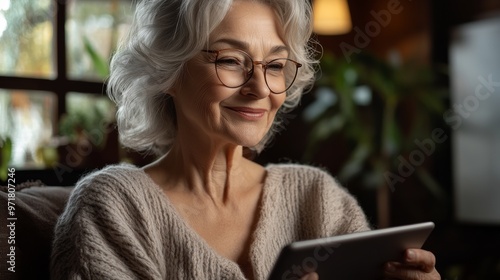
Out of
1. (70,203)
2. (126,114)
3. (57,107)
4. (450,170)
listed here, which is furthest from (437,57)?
(70,203)

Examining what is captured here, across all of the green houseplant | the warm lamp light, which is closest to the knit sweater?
the green houseplant

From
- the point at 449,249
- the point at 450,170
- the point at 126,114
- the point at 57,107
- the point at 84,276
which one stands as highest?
the point at 126,114

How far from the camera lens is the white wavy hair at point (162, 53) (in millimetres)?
1332

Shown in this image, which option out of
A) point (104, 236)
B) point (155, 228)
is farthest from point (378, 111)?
point (104, 236)

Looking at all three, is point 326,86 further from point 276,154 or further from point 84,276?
point 84,276

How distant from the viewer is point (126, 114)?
62.1 inches

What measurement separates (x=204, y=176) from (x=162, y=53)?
301mm

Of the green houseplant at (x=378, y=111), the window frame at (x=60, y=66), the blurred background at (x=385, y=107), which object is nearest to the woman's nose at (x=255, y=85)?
the blurred background at (x=385, y=107)

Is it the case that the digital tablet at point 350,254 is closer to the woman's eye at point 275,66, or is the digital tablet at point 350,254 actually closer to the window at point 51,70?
the woman's eye at point 275,66

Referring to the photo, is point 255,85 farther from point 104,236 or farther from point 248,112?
point 104,236

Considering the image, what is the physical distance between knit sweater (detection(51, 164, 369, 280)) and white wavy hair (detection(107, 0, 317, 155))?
17 centimetres

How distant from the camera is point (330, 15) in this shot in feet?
12.8

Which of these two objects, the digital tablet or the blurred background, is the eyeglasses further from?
the blurred background

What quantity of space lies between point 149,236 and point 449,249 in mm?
2723
